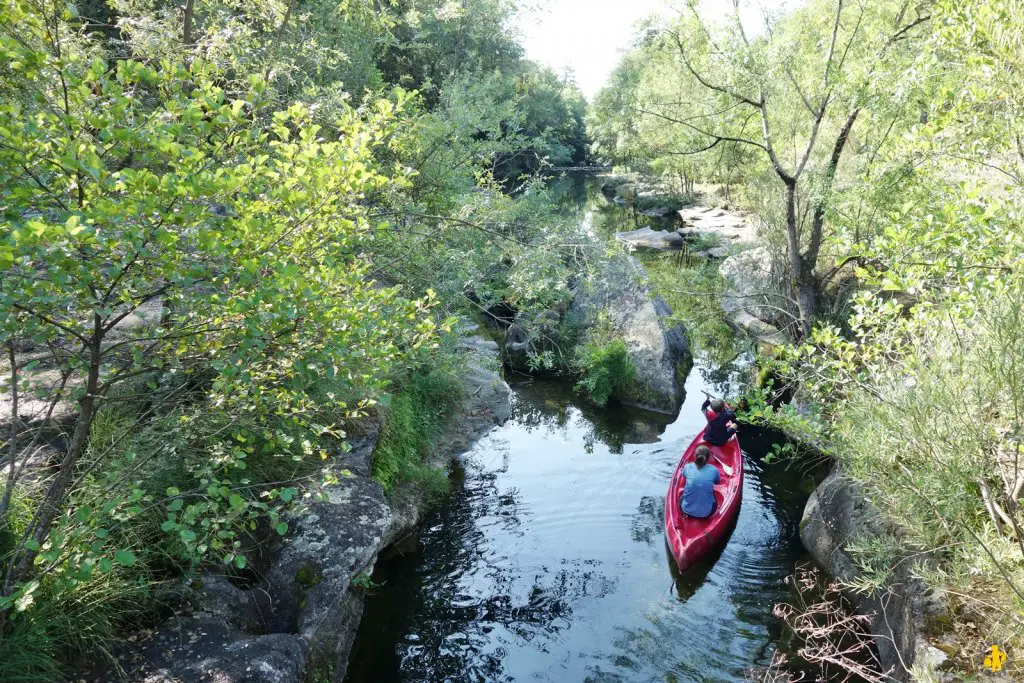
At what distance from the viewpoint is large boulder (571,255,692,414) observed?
1253cm

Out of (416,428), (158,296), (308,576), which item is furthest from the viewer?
(416,428)

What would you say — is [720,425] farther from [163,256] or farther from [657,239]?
Result: [657,239]

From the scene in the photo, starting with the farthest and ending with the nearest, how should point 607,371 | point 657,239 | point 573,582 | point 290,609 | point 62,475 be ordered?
point 657,239 < point 607,371 < point 573,582 < point 290,609 < point 62,475

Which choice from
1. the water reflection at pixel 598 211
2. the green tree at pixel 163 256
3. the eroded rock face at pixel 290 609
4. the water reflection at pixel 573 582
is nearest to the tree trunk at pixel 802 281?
the water reflection at pixel 573 582

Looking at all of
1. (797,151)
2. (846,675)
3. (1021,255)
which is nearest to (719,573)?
(846,675)

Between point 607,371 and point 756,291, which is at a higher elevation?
point 756,291

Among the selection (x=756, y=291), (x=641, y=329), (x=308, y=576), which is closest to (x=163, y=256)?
(x=308, y=576)

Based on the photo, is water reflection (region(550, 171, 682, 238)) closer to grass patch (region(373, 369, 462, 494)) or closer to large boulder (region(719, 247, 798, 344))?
large boulder (region(719, 247, 798, 344))

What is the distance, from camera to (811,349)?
6.50 m

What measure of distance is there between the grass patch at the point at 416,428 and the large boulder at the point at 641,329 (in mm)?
3833

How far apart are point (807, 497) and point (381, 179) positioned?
7.89m

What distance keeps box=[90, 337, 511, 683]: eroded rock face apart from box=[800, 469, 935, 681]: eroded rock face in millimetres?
4322

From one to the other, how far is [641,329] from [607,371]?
53.5 inches

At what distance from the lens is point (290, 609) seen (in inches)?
214
